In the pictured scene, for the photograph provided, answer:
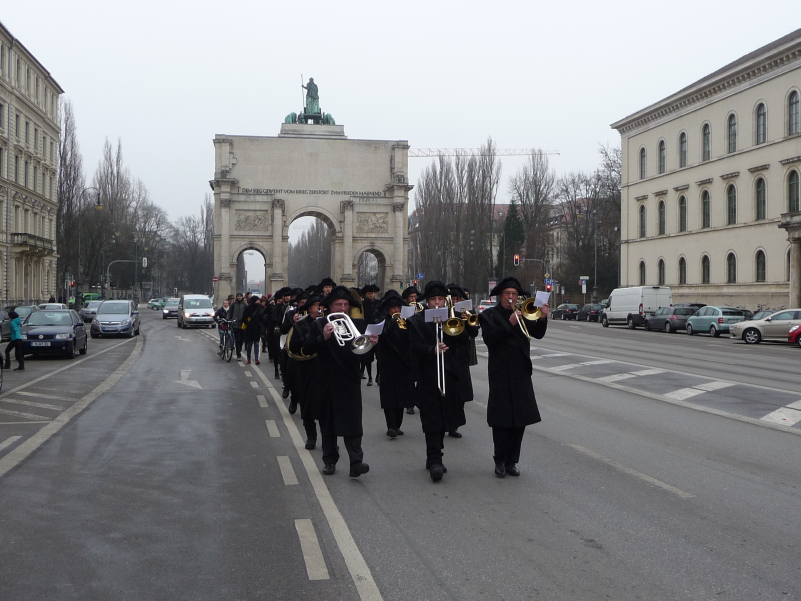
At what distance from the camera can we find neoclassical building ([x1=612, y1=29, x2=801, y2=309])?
46.7 metres

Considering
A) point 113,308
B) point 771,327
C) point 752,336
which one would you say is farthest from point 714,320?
point 113,308

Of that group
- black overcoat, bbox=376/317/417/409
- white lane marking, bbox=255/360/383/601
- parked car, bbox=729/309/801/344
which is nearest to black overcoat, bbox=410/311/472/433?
white lane marking, bbox=255/360/383/601

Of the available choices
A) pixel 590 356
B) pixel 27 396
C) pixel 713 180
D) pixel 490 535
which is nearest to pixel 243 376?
pixel 27 396

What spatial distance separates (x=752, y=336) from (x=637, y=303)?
48.4ft

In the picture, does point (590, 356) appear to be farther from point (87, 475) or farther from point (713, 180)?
point (713, 180)

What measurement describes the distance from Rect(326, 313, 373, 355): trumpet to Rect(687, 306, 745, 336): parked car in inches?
1318

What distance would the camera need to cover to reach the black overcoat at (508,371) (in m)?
7.36

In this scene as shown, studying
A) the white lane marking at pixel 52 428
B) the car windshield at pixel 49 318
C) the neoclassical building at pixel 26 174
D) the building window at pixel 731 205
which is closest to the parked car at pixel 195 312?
the neoclassical building at pixel 26 174

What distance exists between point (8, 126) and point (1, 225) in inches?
259

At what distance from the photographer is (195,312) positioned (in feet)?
151

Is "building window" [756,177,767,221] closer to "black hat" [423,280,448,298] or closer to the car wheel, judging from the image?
the car wheel

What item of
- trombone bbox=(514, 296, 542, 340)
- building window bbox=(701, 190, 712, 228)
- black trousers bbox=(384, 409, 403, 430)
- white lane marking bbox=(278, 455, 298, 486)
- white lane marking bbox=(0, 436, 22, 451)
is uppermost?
building window bbox=(701, 190, 712, 228)

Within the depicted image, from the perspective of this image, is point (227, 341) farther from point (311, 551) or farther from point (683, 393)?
point (311, 551)

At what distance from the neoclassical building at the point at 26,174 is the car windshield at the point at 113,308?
76.8ft
